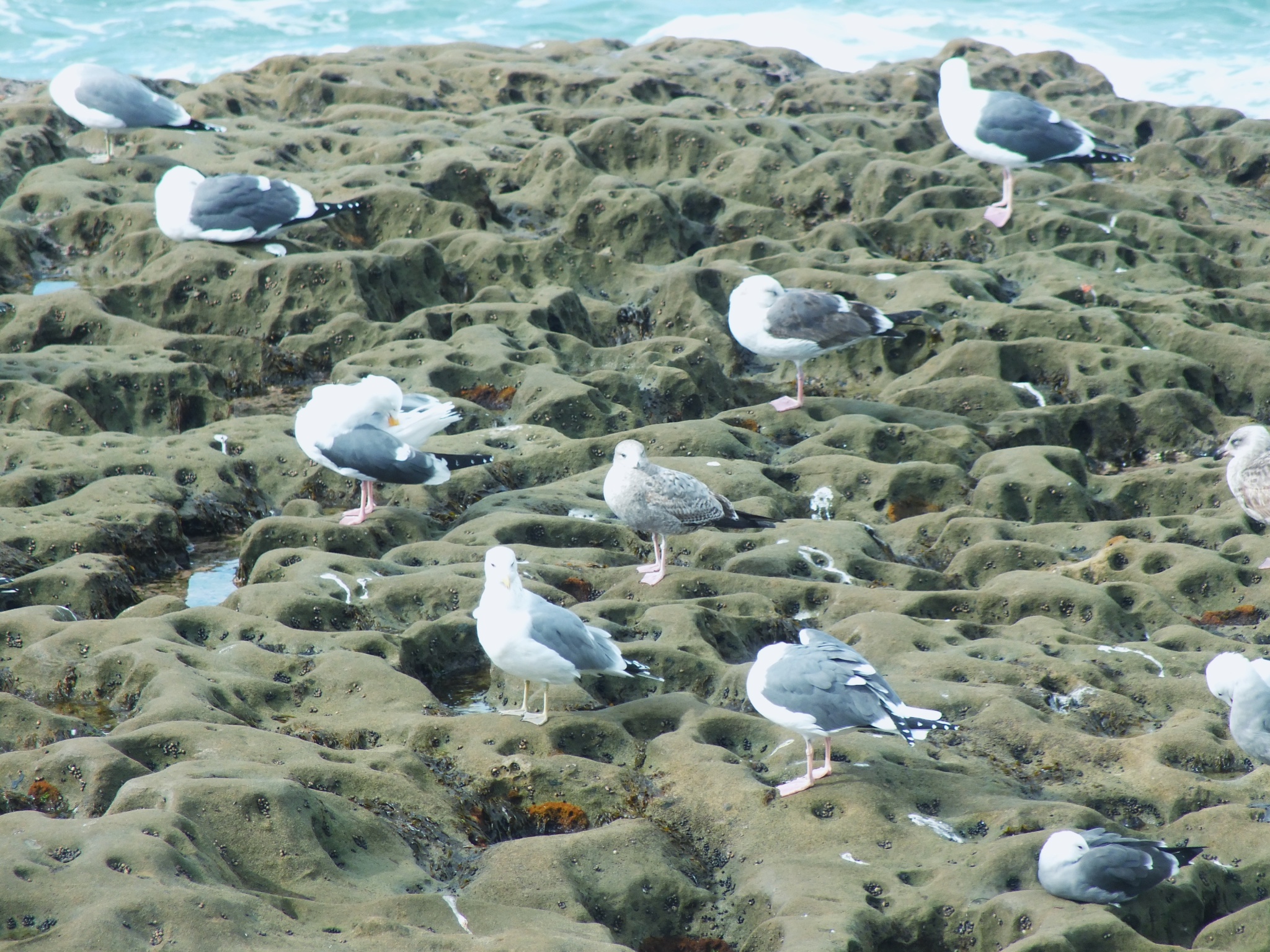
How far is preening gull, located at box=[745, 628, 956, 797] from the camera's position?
4578 millimetres

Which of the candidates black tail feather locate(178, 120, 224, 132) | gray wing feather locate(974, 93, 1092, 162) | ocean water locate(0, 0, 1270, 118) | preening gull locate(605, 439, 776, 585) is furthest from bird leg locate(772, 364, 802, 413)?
ocean water locate(0, 0, 1270, 118)

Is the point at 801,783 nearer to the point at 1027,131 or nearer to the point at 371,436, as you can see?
the point at 371,436

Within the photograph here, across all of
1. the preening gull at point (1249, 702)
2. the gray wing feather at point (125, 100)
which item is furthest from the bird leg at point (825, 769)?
the gray wing feather at point (125, 100)

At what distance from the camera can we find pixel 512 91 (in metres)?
17.3

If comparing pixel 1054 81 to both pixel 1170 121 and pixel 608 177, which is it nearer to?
pixel 1170 121

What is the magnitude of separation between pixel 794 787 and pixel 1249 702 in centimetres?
203

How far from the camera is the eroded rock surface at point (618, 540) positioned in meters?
4.15

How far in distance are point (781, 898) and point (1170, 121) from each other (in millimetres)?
16290

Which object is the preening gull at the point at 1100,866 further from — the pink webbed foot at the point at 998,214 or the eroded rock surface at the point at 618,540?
the pink webbed foot at the point at 998,214

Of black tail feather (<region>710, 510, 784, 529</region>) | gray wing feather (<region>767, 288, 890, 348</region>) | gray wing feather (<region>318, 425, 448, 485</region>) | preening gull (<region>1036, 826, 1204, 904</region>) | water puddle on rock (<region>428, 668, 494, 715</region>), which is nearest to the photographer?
preening gull (<region>1036, 826, 1204, 904</region>)

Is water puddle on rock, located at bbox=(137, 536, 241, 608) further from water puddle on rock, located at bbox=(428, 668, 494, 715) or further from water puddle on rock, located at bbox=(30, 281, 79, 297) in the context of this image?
water puddle on rock, located at bbox=(30, 281, 79, 297)

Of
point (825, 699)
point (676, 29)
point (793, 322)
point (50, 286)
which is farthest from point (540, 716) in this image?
point (676, 29)

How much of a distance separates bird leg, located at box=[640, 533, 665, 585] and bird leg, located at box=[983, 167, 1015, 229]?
7.34 meters

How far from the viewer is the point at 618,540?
7363 millimetres
